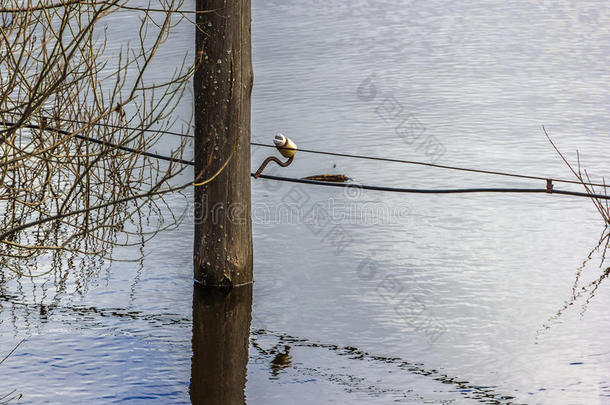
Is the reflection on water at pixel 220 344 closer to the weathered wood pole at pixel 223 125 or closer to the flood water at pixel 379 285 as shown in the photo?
the flood water at pixel 379 285

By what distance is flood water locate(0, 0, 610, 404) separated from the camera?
716 centimetres

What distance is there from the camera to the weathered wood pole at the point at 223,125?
8.25 m

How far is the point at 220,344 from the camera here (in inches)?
310

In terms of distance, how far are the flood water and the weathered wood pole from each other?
2.26ft

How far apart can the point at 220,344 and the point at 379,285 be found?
2.04 meters

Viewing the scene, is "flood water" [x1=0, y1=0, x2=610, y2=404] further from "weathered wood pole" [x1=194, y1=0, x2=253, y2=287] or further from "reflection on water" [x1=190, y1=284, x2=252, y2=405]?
"weathered wood pole" [x1=194, y1=0, x2=253, y2=287]

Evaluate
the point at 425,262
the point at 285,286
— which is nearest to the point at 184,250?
the point at 285,286

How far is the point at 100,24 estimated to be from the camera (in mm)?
29859

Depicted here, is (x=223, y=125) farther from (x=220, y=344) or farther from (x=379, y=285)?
(x=379, y=285)

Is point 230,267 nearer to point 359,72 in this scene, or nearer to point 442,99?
point 442,99

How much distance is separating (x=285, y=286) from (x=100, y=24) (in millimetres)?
22291

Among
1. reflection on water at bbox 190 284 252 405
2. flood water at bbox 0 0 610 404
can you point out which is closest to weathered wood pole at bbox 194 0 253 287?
reflection on water at bbox 190 284 252 405

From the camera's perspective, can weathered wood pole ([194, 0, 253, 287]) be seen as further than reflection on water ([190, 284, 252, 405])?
Yes

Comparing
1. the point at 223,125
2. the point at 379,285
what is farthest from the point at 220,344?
the point at 379,285
